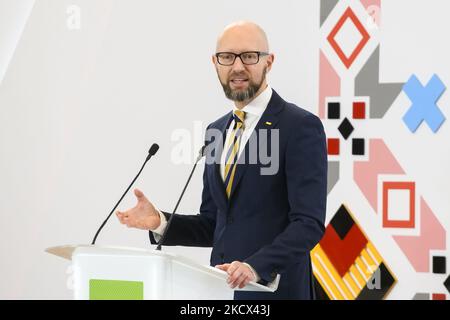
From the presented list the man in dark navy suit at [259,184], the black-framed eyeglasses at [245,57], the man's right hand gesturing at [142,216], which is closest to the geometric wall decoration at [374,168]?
the man in dark navy suit at [259,184]

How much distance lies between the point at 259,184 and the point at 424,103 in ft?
3.89

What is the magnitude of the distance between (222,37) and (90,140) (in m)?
1.58

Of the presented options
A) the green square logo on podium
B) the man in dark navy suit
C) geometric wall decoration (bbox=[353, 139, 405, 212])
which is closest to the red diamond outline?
geometric wall decoration (bbox=[353, 139, 405, 212])

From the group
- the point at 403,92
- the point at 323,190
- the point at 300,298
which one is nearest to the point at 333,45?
the point at 403,92

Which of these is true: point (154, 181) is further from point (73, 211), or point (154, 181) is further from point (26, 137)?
point (26, 137)

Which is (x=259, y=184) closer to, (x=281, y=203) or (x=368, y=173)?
(x=281, y=203)

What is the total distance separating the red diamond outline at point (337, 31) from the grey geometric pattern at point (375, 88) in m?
0.07

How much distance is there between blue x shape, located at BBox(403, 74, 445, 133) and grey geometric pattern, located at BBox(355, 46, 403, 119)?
0.06 meters

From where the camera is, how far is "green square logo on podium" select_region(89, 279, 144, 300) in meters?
1.50

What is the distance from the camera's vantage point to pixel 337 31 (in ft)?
9.84

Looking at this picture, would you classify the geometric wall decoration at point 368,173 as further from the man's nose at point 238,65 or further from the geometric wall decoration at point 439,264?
the man's nose at point 238,65

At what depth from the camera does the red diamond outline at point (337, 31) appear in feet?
9.70

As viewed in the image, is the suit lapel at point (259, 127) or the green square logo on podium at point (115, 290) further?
the suit lapel at point (259, 127)
